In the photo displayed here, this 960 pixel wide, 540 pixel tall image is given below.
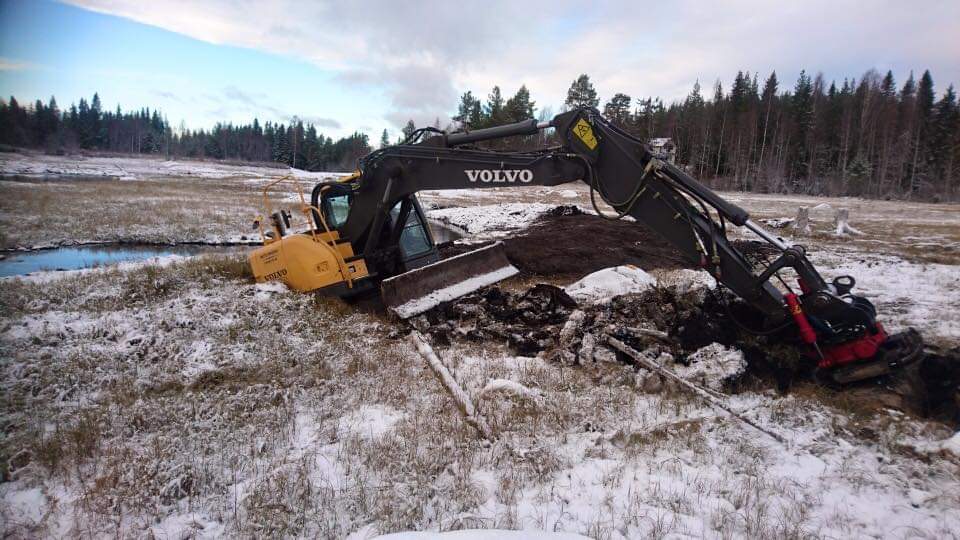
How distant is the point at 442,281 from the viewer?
850 cm

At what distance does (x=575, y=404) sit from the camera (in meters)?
4.99

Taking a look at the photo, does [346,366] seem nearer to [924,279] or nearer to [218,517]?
[218,517]

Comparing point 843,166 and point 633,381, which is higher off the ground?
point 843,166

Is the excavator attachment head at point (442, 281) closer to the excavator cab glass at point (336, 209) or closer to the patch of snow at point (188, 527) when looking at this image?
the excavator cab glass at point (336, 209)

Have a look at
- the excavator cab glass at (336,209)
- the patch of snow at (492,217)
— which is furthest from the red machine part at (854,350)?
the patch of snow at (492,217)

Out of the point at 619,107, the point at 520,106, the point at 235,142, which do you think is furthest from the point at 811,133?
the point at 235,142

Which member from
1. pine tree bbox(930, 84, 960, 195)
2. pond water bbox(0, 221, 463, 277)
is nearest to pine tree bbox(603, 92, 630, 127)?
pine tree bbox(930, 84, 960, 195)

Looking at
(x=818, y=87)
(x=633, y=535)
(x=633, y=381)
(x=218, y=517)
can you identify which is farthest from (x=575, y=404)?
(x=818, y=87)

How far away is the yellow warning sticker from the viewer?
6.11 meters

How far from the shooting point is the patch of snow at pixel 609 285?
26.3 ft

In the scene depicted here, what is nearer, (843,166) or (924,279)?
(924,279)

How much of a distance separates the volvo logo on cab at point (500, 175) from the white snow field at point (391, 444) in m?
2.39

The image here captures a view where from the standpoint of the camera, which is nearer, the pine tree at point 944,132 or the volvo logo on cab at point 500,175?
the volvo logo on cab at point 500,175

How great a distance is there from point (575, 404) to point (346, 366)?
279 cm
